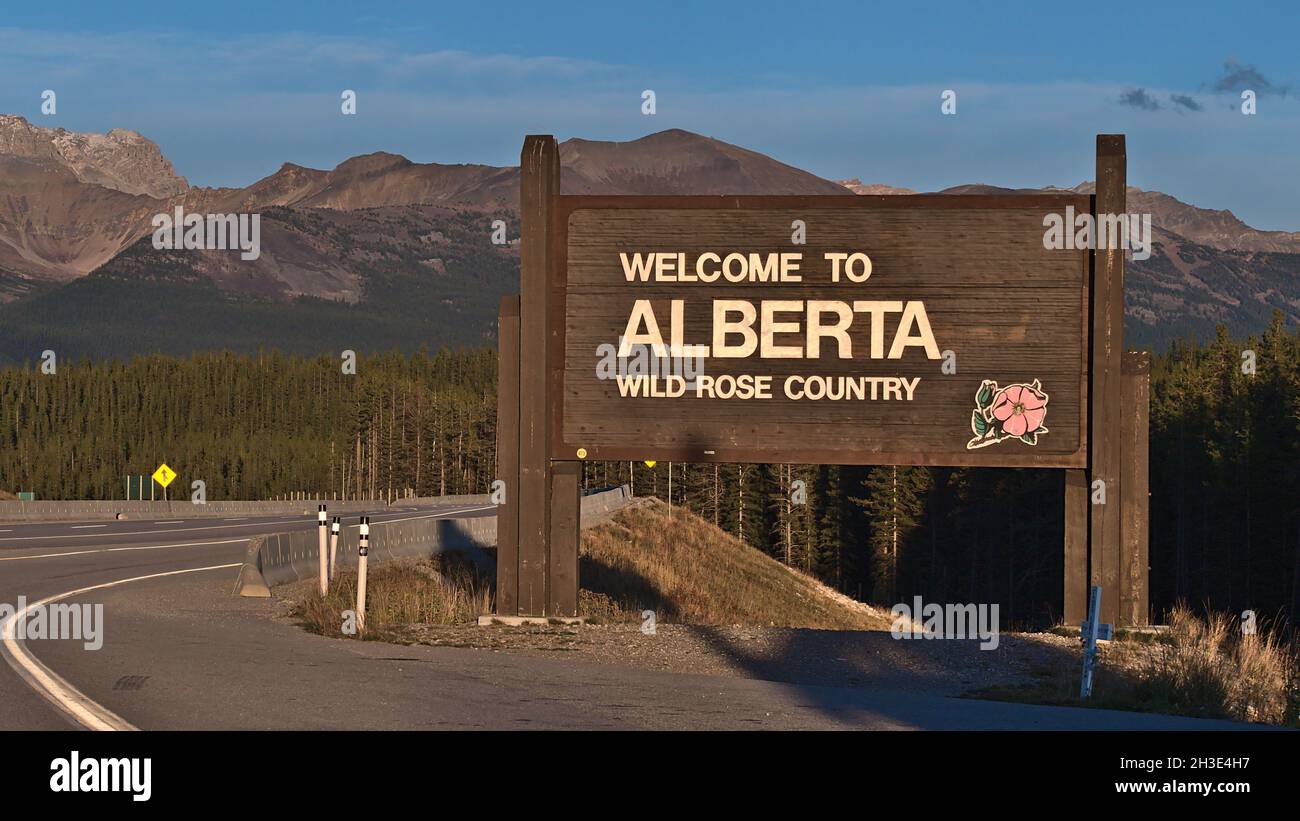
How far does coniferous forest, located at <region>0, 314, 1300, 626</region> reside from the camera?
72.1 m

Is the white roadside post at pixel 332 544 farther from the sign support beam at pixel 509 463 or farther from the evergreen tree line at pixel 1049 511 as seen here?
the evergreen tree line at pixel 1049 511

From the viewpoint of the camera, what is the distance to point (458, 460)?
152625mm

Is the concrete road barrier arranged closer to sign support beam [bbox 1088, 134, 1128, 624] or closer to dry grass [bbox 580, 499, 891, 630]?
dry grass [bbox 580, 499, 891, 630]

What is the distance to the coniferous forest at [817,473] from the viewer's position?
236 ft

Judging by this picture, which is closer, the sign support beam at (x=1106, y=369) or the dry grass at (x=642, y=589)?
the sign support beam at (x=1106, y=369)

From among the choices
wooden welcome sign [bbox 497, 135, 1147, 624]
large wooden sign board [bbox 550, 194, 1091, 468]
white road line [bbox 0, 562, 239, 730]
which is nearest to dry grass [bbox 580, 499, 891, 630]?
wooden welcome sign [bbox 497, 135, 1147, 624]

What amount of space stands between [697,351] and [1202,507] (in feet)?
205

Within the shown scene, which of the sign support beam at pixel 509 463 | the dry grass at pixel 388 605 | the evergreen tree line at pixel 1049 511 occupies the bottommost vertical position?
the evergreen tree line at pixel 1049 511

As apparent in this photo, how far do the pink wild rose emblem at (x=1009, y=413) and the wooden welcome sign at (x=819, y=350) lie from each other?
25 mm

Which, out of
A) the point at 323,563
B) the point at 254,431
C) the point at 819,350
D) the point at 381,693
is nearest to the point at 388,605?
the point at 323,563

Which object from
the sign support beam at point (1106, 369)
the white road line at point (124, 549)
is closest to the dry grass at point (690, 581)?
the sign support beam at point (1106, 369)

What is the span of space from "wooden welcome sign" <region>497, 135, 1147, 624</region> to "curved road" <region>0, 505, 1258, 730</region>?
4.09m
